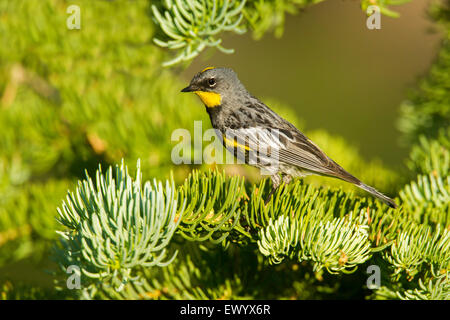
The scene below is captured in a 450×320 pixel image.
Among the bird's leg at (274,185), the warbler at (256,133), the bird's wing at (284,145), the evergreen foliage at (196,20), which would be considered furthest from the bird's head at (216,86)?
the evergreen foliage at (196,20)

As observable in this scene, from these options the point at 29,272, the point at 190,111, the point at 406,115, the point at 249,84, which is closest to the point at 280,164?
the point at 190,111

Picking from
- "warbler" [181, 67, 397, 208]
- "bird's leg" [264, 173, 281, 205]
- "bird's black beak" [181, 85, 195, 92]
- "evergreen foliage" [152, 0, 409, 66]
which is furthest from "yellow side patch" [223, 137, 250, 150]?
"evergreen foliage" [152, 0, 409, 66]

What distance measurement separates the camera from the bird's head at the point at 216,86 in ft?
9.73

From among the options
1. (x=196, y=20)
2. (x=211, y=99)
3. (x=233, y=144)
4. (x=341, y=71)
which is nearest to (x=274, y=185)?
(x=233, y=144)

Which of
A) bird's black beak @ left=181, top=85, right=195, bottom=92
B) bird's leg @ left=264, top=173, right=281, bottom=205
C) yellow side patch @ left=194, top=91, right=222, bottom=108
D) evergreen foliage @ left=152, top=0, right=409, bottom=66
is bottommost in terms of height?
bird's leg @ left=264, top=173, right=281, bottom=205

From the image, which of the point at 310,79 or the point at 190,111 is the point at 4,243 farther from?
the point at 310,79

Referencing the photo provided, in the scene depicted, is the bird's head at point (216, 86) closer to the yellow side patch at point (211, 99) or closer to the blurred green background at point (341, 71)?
the yellow side patch at point (211, 99)

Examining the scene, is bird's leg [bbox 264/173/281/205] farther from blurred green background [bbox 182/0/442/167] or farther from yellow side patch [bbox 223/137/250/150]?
blurred green background [bbox 182/0/442/167]

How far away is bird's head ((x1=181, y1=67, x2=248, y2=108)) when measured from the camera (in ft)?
9.73

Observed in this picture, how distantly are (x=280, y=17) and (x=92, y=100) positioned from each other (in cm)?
119

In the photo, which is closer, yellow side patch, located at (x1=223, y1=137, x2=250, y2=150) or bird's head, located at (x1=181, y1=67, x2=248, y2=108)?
yellow side patch, located at (x1=223, y1=137, x2=250, y2=150)

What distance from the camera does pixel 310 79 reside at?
253 inches

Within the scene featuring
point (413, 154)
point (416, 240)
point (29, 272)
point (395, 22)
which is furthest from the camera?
point (395, 22)

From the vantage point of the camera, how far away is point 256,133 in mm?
2910
